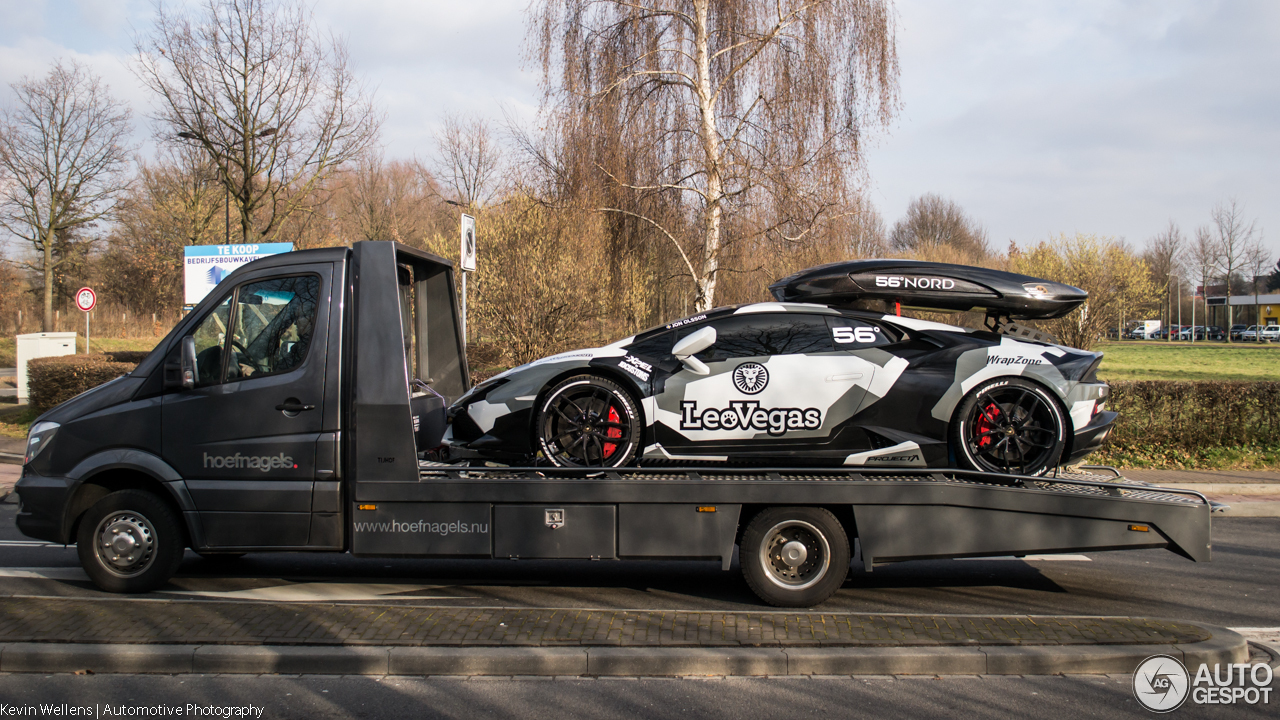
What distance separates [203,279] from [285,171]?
491cm

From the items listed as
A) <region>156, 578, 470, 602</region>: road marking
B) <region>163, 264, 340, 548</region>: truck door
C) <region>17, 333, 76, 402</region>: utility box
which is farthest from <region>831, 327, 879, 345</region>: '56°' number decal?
<region>17, 333, 76, 402</region>: utility box

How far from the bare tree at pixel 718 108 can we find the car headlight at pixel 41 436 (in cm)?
993

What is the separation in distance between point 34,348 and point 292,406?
17903mm

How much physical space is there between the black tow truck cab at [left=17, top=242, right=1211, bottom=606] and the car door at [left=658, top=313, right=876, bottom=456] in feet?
1.04

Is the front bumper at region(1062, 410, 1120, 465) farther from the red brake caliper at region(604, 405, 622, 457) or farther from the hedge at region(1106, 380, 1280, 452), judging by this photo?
the hedge at region(1106, 380, 1280, 452)

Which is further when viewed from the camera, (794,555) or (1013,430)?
(1013,430)

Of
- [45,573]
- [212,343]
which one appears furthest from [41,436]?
[45,573]

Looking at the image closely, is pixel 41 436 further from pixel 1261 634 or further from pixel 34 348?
pixel 34 348

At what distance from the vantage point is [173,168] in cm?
3828

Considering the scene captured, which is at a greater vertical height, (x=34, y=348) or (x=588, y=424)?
(x=34, y=348)

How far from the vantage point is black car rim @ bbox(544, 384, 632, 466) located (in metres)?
5.83

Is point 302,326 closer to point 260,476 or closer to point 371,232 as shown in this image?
point 260,476

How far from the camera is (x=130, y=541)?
5.54 m

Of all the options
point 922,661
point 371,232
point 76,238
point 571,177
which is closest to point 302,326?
point 922,661
